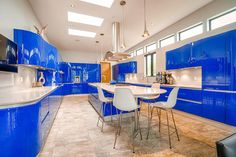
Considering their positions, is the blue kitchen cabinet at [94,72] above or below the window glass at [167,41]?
below

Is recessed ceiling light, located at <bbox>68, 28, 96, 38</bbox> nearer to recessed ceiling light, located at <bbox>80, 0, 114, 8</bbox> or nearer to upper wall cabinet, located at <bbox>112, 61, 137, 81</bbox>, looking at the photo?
recessed ceiling light, located at <bbox>80, 0, 114, 8</bbox>

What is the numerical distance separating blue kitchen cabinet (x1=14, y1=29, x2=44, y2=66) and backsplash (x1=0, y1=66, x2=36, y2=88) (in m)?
0.35

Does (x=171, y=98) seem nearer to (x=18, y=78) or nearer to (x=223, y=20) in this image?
(x=223, y=20)

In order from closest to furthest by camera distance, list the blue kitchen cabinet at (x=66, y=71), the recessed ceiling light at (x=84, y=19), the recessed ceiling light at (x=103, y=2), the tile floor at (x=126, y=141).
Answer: the tile floor at (x=126, y=141)
the recessed ceiling light at (x=103, y=2)
the recessed ceiling light at (x=84, y=19)
the blue kitchen cabinet at (x=66, y=71)

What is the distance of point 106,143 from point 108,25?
3976 millimetres

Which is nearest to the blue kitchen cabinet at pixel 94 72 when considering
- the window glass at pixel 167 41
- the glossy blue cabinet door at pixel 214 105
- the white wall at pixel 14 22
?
the window glass at pixel 167 41

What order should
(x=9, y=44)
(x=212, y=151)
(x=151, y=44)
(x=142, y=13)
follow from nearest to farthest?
1. (x=212, y=151)
2. (x=9, y=44)
3. (x=142, y=13)
4. (x=151, y=44)

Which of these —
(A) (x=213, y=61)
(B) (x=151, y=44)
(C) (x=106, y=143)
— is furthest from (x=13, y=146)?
(B) (x=151, y=44)

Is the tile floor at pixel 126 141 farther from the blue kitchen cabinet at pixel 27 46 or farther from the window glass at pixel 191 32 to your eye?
the window glass at pixel 191 32

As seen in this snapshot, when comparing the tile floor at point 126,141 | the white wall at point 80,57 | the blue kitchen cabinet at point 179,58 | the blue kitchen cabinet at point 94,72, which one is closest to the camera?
the tile floor at point 126,141

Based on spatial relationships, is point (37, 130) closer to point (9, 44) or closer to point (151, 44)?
point (9, 44)

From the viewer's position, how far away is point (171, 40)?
484 centimetres

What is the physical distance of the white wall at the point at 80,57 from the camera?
337 inches

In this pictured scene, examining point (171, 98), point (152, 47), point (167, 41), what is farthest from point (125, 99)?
point (152, 47)
